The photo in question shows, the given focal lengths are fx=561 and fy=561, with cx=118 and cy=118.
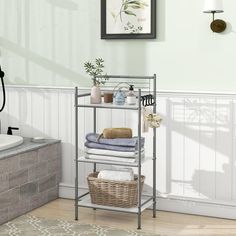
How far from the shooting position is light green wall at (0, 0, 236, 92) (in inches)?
157

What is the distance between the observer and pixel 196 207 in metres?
4.14

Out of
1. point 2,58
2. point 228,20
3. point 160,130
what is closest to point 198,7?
point 228,20

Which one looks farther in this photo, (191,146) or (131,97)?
(191,146)

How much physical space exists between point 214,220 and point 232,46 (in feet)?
4.09

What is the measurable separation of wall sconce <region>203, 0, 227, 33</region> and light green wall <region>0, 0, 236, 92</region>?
0.05 m

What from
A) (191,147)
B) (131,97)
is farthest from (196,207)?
(131,97)

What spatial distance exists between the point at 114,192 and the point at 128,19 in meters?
1.28

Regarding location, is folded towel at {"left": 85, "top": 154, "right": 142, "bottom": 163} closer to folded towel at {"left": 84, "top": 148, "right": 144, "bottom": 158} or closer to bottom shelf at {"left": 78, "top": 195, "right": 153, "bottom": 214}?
folded towel at {"left": 84, "top": 148, "right": 144, "bottom": 158}

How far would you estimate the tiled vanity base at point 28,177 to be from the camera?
3922 mm

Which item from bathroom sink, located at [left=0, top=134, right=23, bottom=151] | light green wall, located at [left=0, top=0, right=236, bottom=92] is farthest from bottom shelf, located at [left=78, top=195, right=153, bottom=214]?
light green wall, located at [left=0, top=0, right=236, bottom=92]

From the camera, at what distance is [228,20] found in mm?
3906

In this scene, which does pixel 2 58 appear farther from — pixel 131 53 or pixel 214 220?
pixel 214 220

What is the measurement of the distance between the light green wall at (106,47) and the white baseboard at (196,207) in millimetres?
835

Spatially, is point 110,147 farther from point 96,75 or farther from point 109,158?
point 96,75
